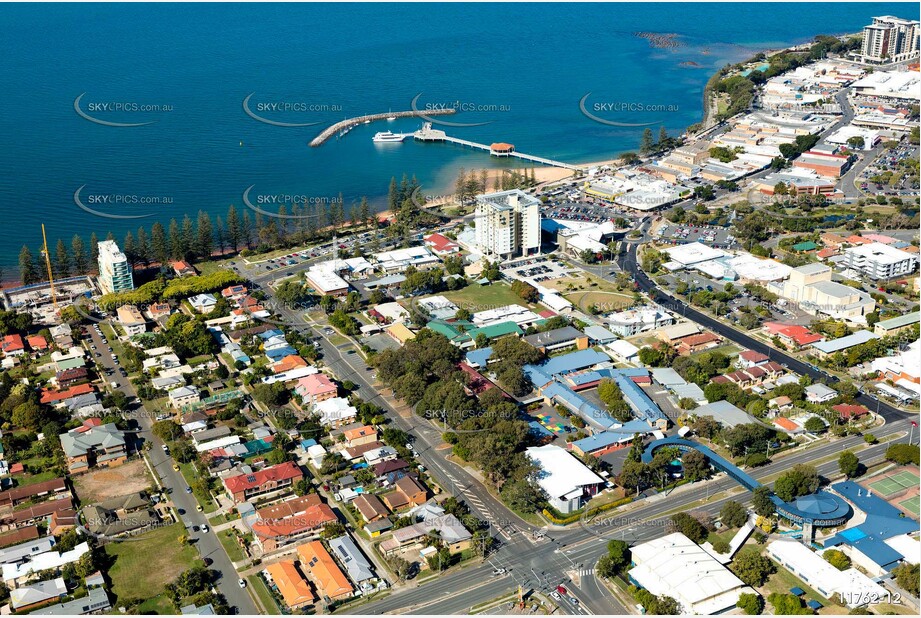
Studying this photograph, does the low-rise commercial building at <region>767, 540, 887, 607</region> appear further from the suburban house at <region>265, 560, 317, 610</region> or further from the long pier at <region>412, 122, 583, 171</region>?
the long pier at <region>412, 122, 583, 171</region>

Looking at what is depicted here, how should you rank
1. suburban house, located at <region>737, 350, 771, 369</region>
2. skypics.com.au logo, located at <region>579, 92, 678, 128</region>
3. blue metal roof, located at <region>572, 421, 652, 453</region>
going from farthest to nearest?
skypics.com.au logo, located at <region>579, 92, 678, 128</region> → suburban house, located at <region>737, 350, 771, 369</region> → blue metal roof, located at <region>572, 421, 652, 453</region>

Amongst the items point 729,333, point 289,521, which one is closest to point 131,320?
point 289,521

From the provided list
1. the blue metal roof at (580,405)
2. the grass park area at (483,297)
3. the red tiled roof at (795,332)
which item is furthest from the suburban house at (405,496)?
the red tiled roof at (795,332)

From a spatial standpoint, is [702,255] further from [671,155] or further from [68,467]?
[68,467]

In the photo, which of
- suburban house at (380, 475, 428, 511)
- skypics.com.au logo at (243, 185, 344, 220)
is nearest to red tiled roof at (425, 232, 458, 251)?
skypics.com.au logo at (243, 185, 344, 220)

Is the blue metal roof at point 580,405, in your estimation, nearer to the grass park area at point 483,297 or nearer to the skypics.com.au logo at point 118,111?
the grass park area at point 483,297

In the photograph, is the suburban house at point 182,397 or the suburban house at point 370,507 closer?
the suburban house at point 370,507
